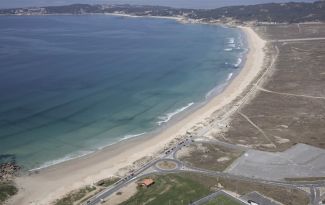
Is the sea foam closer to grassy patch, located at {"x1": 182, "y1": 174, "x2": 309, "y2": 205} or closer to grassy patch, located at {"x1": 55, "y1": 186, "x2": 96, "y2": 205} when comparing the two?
grassy patch, located at {"x1": 182, "y1": 174, "x2": 309, "y2": 205}

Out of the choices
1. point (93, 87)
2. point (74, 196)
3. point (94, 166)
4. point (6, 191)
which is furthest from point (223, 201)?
point (93, 87)

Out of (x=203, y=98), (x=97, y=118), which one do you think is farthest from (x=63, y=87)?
(x=203, y=98)

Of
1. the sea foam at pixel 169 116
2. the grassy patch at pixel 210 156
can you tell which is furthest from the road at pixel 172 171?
the sea foam at pixel 169 116

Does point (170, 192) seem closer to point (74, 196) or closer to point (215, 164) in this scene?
point (215, 164)

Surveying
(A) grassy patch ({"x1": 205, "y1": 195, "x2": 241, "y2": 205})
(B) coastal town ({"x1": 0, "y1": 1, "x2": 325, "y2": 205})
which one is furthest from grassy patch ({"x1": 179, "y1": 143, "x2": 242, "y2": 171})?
(A) grassy patch ({"x1": 205, "y1": 195, "x2": 241, "y2": 205})

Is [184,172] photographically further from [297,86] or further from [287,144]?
[297,86]

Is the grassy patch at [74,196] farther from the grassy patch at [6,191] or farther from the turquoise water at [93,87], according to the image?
the turquoise water at [93,87]
